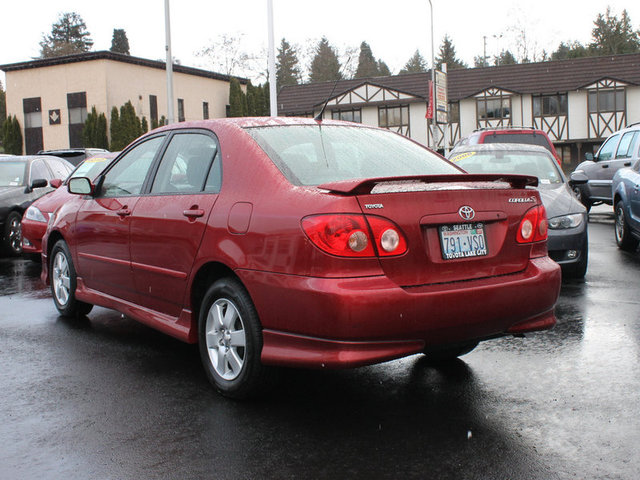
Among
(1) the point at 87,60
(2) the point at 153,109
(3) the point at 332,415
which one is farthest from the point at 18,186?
(2) the point at 153,109

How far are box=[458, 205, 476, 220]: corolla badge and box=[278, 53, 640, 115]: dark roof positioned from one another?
46716 mm

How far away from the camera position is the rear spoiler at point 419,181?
355cm

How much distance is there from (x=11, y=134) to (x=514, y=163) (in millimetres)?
45247

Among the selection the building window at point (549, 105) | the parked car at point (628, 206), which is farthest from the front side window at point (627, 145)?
the building window at point (549, 105)

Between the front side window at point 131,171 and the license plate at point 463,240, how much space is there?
2.33m

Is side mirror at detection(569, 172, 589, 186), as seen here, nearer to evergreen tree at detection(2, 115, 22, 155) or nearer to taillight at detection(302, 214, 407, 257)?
taillight at detection(302, 214, 407, 257)

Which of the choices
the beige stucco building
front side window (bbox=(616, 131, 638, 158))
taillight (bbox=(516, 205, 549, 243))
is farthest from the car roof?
the beige stucco building

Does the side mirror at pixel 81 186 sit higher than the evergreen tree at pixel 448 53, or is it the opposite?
the evergreen tree at pixel 448 53

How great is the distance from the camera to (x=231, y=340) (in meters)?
4.08

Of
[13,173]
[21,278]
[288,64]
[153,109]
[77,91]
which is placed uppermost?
[288,64]

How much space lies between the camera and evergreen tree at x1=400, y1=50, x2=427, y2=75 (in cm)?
12031

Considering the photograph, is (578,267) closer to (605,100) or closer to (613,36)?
(605,100)

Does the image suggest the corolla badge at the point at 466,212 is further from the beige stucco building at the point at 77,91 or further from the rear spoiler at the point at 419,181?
the beige stucco building at the point at 77,91

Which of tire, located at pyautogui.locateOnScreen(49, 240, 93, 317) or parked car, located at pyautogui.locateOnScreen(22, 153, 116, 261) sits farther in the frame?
parked car, located at pyautogui.locateOnScreen(22, 153, 116, 261)
